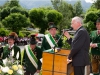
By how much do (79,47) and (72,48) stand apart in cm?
13

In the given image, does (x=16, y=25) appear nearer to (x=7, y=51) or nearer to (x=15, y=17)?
(x=15, y=17)

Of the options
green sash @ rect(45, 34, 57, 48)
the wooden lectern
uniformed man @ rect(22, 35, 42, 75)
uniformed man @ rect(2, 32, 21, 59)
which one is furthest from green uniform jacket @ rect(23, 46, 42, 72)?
the wooden lectern

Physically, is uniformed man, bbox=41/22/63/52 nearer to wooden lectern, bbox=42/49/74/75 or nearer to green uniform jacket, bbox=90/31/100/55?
green uniform jacket, bbox=90/31/100/55

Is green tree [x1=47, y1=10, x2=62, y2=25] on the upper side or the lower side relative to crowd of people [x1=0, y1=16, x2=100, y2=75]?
upper

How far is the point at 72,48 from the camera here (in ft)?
16.3

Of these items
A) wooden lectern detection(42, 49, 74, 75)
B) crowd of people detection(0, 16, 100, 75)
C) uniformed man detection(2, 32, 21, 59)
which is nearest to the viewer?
wooden lectern detection(42, 49, 74, 75)

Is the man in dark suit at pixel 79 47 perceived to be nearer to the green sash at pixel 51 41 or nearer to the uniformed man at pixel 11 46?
the green sash at pixel 51 41

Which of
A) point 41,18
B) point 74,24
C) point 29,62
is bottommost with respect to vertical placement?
point 29,62

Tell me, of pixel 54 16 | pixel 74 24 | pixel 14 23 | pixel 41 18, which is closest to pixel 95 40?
pixel 74 24

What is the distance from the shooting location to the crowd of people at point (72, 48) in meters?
5.00

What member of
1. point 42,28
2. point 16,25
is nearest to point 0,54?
point 16,25

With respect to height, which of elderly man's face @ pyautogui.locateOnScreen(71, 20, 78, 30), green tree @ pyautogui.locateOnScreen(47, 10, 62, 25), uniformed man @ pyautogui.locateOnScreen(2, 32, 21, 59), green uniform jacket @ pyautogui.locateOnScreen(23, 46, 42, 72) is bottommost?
green uniform jacket @ pyautogui.locateOnScreen(23, 46, 42, 72)

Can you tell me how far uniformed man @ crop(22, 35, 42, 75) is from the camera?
6.11 metres

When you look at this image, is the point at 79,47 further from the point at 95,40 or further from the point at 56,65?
the point at 95,40
